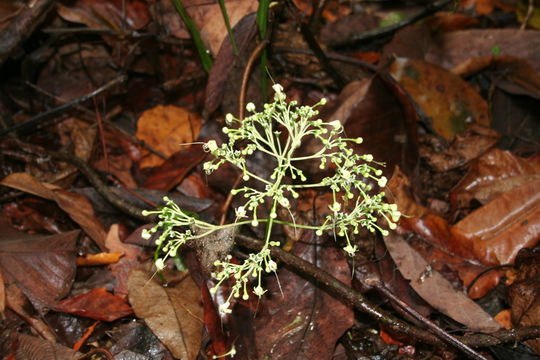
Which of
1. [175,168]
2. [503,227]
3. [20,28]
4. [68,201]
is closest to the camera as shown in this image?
[503,227]

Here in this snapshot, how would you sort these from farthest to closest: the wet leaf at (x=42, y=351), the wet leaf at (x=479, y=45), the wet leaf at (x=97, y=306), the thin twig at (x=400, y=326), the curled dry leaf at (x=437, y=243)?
the wet leaf at (x=479, y=45) < the curled dry leaf at (x=437, y=243) < the wet leaf at (x=97, y=306) < the wet leaf at (x=42, y=351) < the thin twig at (x=400, y=326)

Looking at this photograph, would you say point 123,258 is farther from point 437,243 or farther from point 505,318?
point 505,318

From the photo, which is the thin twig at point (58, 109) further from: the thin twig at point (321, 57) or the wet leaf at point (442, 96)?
the wet leaf at point (442, 96)

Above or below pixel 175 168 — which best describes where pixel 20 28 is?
above

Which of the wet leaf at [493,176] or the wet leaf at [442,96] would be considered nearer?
the wet leaf at [493,176]

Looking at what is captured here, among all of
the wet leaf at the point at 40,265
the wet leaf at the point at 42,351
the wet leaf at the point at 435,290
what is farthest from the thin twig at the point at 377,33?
the wet leaf at the point at 42,351

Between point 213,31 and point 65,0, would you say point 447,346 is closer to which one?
point 213,31

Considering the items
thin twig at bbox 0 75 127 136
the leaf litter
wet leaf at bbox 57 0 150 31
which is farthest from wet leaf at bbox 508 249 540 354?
wet leaf at bbox 57 0 150 31

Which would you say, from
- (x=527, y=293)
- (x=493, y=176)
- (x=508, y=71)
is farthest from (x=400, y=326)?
(x=508, y=71)
